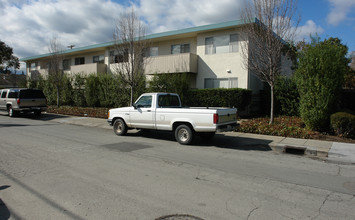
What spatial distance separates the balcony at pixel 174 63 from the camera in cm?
1862

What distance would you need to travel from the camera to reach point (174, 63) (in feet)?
63.5

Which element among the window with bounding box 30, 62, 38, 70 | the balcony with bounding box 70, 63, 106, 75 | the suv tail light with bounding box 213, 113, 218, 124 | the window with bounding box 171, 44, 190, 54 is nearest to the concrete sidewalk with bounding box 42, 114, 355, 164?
the suv tail light with bounding box 213, 113, 218, 124

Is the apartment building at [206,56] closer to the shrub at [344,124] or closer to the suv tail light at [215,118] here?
the shrub at [344,124]

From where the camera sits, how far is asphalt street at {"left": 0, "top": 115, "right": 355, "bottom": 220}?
12.8ft

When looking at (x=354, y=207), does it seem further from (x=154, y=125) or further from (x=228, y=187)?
(x=154, y=125)

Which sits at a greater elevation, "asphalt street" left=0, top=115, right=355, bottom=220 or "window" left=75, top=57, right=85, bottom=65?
"window" left=75, top=57, right=85, bottom=65

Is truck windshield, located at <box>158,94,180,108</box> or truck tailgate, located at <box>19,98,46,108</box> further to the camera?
truck tailgate, located at <box>19,98,46,108</box>

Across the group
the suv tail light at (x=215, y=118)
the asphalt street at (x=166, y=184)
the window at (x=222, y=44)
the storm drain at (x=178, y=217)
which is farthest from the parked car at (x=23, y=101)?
the storm drain at (x=178, y=217)

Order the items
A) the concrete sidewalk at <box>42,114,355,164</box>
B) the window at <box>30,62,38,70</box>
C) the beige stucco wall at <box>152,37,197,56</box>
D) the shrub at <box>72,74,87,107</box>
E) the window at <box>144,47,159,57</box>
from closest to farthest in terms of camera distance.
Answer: the concrete sidewalk at <box>42,114,355,164</box> → the beige stucco wall at <box>152,37,197,56</box> → the window at <box>144,47,159,57</box> → the shrub at <box>72,74,87,107</box> → the window at <box>30,62,38,70</box>

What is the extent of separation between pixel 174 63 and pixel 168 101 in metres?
9.24

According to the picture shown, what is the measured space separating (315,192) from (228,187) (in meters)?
1.61

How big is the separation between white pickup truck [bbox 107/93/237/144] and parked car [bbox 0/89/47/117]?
32.8 feet

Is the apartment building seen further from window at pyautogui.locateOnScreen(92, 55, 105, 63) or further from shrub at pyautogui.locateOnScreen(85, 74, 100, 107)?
window at pyautogui.locateOnScreen(92, 55, 105, 63)

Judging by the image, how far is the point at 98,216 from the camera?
366 centimetres
